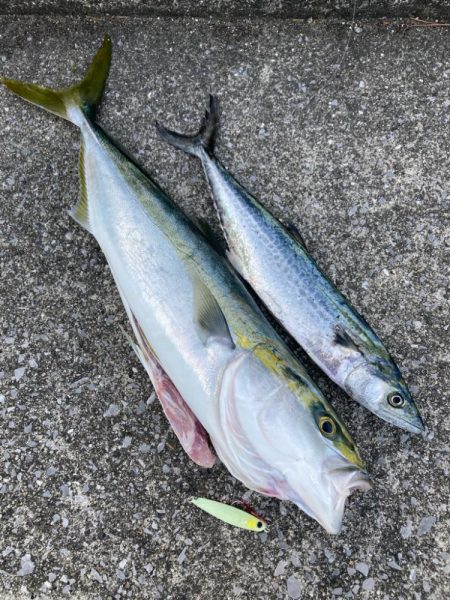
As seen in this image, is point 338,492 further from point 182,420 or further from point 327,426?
point 182,420

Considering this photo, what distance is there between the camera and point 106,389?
279 cm

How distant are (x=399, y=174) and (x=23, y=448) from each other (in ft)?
7.83

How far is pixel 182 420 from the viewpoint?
101 inches

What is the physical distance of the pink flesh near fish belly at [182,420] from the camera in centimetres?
257

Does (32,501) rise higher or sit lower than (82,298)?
lower

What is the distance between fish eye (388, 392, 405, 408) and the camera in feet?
8.02

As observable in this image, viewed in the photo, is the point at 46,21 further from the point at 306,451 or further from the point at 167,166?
the point at 306,451

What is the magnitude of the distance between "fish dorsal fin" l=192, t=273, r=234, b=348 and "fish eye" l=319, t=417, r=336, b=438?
484 mm

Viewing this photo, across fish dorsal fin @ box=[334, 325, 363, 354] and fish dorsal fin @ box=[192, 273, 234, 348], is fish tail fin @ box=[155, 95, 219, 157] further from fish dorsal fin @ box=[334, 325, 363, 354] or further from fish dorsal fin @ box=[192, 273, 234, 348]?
fish dorsal fin @ box=[334, 325, 363, 354]

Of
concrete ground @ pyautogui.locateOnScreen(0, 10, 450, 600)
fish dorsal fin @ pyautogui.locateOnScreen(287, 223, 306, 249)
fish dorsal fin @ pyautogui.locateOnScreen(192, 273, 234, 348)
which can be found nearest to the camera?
fish dorsal fin @ pyautogui.locateOnScreen(192, 273, 234, 348)

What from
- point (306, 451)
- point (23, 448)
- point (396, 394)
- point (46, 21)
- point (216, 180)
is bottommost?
point (396, 394)

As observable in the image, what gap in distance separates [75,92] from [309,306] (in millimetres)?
1713

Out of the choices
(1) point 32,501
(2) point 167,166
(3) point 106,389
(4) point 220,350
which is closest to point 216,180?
(2) point 167,166

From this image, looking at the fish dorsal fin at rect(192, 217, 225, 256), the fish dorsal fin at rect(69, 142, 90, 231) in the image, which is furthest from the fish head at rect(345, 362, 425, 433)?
the fish dorsal fin at rect(69, 142, 90, 231)
